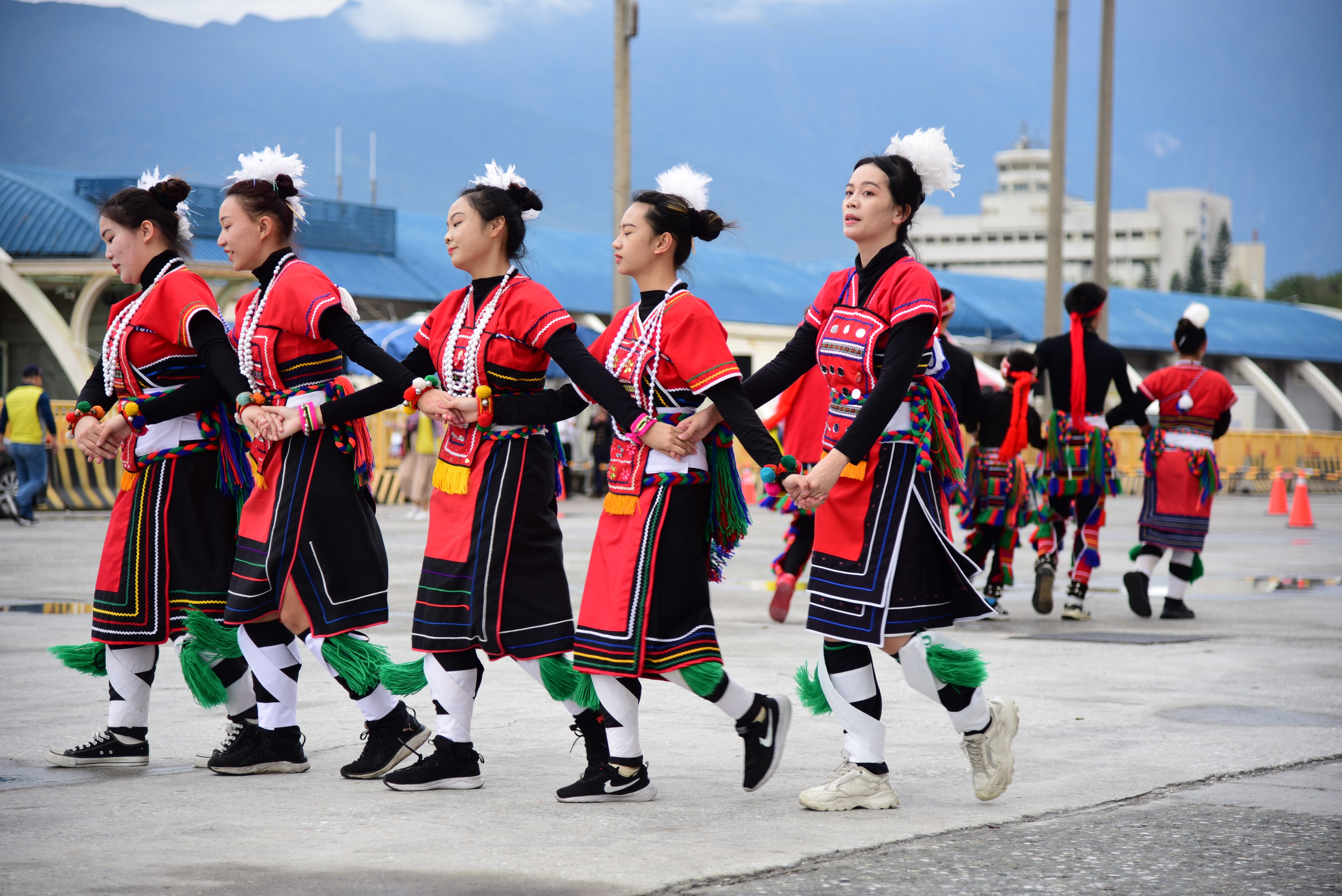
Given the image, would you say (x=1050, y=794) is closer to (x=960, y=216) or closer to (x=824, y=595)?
(x=824, y=595)

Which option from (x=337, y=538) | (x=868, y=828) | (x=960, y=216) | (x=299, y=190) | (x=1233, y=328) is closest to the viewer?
(x=868, y=828)

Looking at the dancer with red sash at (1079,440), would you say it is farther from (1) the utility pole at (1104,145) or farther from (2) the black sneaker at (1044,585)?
(1) the utility pole at (1104,145)

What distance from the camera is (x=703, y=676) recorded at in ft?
14.3

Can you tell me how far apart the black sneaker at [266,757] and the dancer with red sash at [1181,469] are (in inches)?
254

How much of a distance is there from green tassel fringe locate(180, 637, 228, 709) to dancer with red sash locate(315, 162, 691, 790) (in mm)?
727

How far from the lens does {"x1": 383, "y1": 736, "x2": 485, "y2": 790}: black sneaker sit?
4.55m

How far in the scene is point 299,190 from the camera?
514cm

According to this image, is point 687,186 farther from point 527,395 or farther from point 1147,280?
point 1147,280

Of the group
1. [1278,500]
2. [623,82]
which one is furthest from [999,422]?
[1278,500]

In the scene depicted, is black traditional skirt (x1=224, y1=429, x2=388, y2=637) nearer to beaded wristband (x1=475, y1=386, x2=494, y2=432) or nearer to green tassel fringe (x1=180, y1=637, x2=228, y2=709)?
green tassel fringe (x1=180, y1=637, x2=228, y2=709)

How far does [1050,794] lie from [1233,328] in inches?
2025

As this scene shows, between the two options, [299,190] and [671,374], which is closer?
[671,374]

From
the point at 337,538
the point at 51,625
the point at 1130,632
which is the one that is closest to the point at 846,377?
the point at 337,538

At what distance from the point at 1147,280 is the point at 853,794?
146 metres
